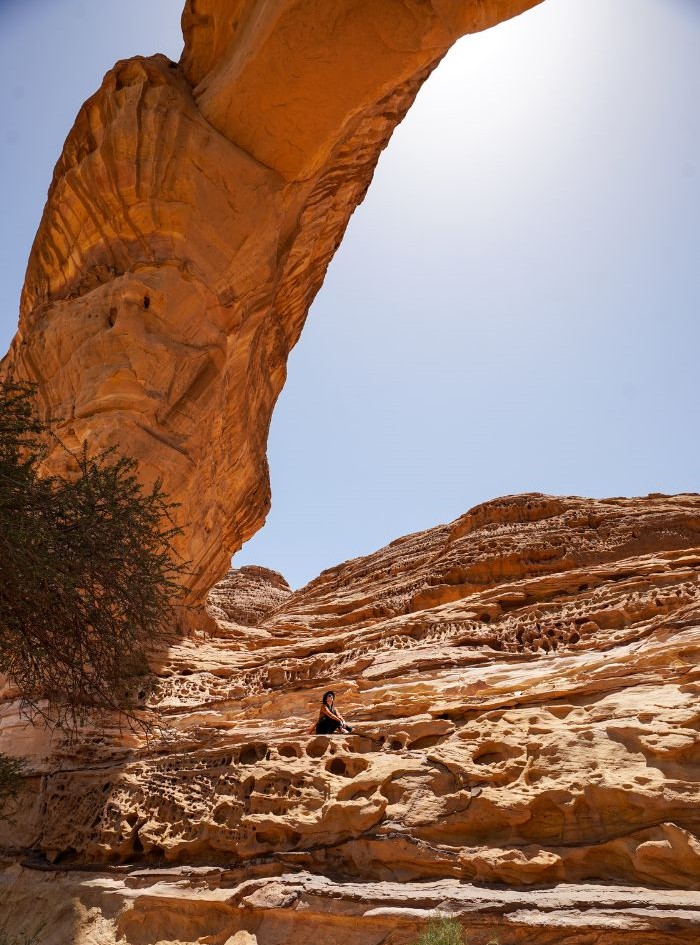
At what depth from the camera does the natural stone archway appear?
1238 cm

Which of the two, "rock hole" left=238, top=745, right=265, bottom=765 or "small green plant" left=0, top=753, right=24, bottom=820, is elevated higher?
"rock hole" left=238, top=745, right=265, bottom=765

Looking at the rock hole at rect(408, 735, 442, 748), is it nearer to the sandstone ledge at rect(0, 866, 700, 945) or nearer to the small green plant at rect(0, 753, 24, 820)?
the sandstone ledge at rect(0, 866, 700, 945)

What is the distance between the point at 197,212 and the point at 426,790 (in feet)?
35.4

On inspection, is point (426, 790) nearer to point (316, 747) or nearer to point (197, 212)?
point (316, 747)

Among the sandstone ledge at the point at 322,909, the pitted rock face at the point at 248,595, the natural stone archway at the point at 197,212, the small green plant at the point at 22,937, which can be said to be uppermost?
the natural stone archway at the point at 197,212

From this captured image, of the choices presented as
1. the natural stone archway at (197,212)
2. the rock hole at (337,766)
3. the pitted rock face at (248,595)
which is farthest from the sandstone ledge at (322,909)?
the pitted rock face at (248,595)

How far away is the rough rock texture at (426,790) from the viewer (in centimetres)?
566

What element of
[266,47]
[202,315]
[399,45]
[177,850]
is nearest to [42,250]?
[202,315]

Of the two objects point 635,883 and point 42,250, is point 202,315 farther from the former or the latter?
point 635,883

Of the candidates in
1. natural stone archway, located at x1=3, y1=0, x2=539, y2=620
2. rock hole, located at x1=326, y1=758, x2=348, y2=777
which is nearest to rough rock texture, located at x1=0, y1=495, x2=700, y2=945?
rock hole, located at x1=326, y1=758, x2=348, y2=777

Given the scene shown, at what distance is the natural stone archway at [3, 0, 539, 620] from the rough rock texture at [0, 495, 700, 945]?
4.68 metres

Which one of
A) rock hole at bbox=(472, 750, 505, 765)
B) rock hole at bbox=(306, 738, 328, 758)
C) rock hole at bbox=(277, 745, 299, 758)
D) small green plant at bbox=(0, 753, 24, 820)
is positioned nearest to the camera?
rock hole at bbox=(472, 750, 505, 765)

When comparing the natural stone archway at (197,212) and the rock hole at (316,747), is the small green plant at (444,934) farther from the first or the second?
the natural stone archway at (197,212)

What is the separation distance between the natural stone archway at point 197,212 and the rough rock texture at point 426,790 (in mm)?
4680
